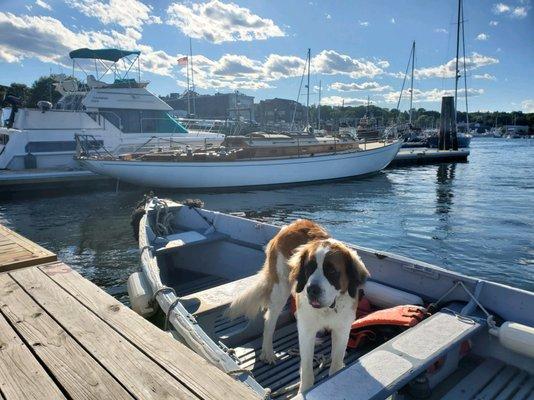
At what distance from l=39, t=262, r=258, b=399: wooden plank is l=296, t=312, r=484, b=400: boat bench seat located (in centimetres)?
59

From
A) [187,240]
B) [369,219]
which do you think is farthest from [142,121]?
[187,240]

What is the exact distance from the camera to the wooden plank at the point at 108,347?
91.1 inches

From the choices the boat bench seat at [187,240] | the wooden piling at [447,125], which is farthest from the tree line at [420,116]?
the boat bench seat at [187,240]

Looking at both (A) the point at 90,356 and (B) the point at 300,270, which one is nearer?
(A) the point at 90,356

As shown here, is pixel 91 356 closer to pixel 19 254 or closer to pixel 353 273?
pixel 353 273

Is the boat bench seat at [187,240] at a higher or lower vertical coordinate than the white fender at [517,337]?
lower

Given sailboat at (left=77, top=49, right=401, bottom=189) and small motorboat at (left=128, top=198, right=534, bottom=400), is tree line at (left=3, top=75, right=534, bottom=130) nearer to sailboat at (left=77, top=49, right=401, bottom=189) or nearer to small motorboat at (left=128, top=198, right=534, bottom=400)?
sailboat at (left=77, top=49, right=401, bottom=189)

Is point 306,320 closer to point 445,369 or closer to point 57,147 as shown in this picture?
point 445,369

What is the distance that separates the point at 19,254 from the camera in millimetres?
4723

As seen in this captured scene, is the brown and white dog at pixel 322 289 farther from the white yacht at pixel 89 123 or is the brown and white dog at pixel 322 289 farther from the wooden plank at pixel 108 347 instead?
the white yacht at pixel 89 123

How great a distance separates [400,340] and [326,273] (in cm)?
101

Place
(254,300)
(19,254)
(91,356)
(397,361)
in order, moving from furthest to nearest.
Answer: (19,254) < (254,300) < (397,361) < (91,356)

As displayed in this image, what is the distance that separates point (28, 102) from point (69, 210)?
224 feet

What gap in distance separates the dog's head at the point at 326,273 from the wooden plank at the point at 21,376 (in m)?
1.73
